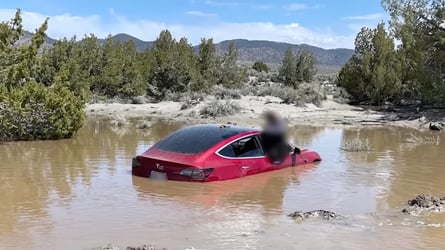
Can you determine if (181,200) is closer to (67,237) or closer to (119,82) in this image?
(67,237)

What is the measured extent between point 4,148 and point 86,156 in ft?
9.13

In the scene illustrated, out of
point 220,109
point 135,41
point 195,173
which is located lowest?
point 195,173

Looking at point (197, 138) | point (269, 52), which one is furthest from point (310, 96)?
point (269, 52)

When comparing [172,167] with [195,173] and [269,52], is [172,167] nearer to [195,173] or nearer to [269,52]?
[195,173]

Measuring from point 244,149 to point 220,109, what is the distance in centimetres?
1713

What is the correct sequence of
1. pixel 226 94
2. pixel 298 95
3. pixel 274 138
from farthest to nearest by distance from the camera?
pixel 226 94 → pixel 298 95 → pixel 274 138

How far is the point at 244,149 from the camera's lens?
1255 centimetres

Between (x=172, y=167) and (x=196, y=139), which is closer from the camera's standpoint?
(x=172, y=167)

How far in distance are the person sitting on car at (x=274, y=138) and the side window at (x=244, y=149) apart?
255 millimetres

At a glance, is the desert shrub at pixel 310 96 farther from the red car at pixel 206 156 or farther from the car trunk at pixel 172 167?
the car trunk at pixel 172 167

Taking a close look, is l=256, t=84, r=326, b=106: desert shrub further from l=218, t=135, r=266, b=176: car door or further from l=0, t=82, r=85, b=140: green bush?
l=218, t=135, r=266, b=176: car door

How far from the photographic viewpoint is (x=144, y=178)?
39.2ft

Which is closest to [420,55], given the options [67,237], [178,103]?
[178,103]

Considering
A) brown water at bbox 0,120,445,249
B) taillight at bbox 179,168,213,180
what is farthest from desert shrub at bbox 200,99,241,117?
taillight at bbox 179,168,213,180
